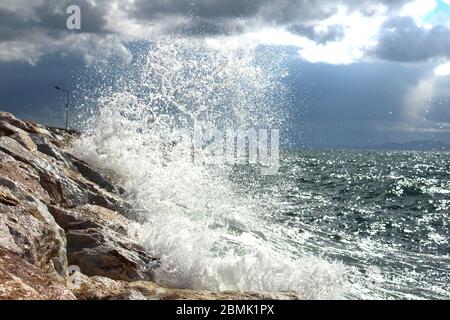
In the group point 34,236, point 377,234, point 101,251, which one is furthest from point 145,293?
point 377,234

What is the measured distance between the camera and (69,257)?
7762mm

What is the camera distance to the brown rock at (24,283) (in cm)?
478

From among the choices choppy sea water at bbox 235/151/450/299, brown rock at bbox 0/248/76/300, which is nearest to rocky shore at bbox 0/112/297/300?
brown rock at bbox 0/248/76/300

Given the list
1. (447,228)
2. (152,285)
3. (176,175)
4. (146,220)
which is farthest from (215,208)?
(447,228)

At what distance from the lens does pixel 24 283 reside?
16.6 ft

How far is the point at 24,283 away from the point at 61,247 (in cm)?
203

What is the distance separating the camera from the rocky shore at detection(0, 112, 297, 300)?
5.43 m

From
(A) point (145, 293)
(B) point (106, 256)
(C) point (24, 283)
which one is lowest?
(A) point (145, 293)

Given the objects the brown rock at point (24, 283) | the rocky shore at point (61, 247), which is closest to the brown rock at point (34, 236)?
the rocky shore at point (61, 247)

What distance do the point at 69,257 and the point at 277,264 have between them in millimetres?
4013

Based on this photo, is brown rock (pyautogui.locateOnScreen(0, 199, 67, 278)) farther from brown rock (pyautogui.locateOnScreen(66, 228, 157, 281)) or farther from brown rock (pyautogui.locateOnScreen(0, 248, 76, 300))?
brown rock (pyautogui.locateOnScreen(66, 228, 157, 281))

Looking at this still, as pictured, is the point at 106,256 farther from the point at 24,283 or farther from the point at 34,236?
the point at 24,283

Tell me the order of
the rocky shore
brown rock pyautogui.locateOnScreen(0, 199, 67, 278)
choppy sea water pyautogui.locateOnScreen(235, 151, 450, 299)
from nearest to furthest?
1. the rocky shore
2. brown rock pyautogui.locateOnScreen(0, 199, 67, 278)
3. choppy sea water pyautogui.locateOnScreen(235, 151, 450, 299)

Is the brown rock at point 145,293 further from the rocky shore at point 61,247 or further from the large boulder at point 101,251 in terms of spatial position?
the large boulder at point 101,251
